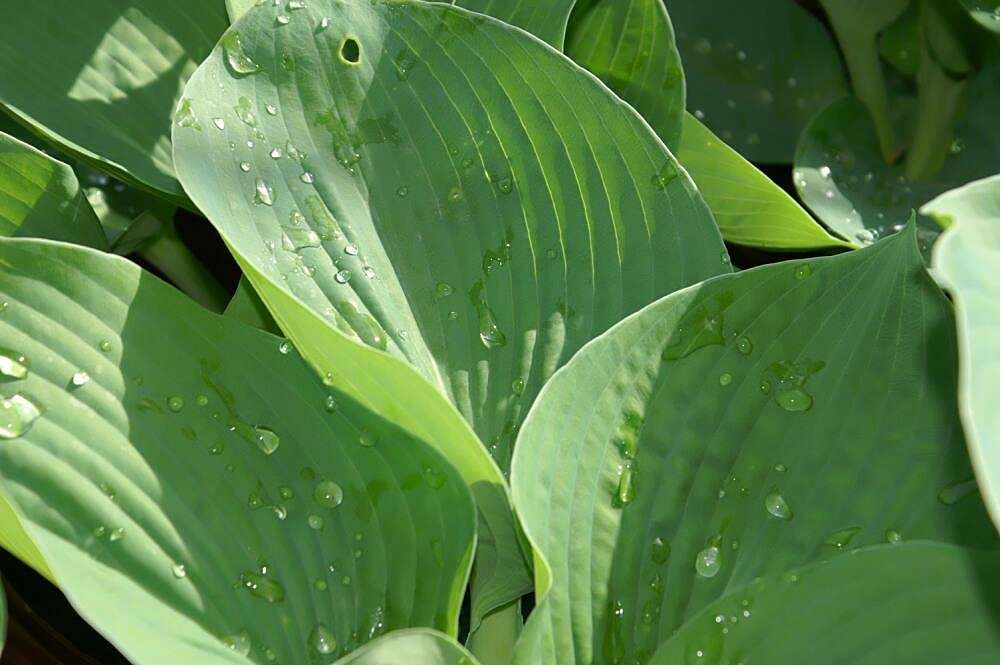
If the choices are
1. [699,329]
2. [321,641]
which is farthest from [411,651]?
[699,329]

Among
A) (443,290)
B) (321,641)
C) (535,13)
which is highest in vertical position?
(535,13)

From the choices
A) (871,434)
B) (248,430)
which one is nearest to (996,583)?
(871,434)

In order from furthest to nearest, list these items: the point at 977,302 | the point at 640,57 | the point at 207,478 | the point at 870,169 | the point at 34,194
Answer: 1. the point at 870,169
2. the point at 640,57
3. the point at 34,194
4. the point at 207,478
5. the point at 977,302

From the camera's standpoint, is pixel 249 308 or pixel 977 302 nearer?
pixel 977 302

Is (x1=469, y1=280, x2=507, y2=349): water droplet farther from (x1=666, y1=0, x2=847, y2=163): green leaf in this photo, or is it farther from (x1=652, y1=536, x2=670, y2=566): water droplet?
(x1=666, y1=0, x2=847, y2=163): green leaf

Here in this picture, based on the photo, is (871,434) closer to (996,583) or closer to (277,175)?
(996,583)

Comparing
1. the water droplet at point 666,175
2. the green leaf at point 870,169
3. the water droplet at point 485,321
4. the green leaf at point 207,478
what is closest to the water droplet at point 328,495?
the green leaf at point 207,478

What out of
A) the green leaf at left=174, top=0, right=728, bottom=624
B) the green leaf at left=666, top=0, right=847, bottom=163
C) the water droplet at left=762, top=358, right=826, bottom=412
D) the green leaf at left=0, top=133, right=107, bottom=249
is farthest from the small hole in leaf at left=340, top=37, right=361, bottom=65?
the green leaf at left=666, top=0, right=847, bottom=163

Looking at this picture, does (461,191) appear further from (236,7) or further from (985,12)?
(985,12)
